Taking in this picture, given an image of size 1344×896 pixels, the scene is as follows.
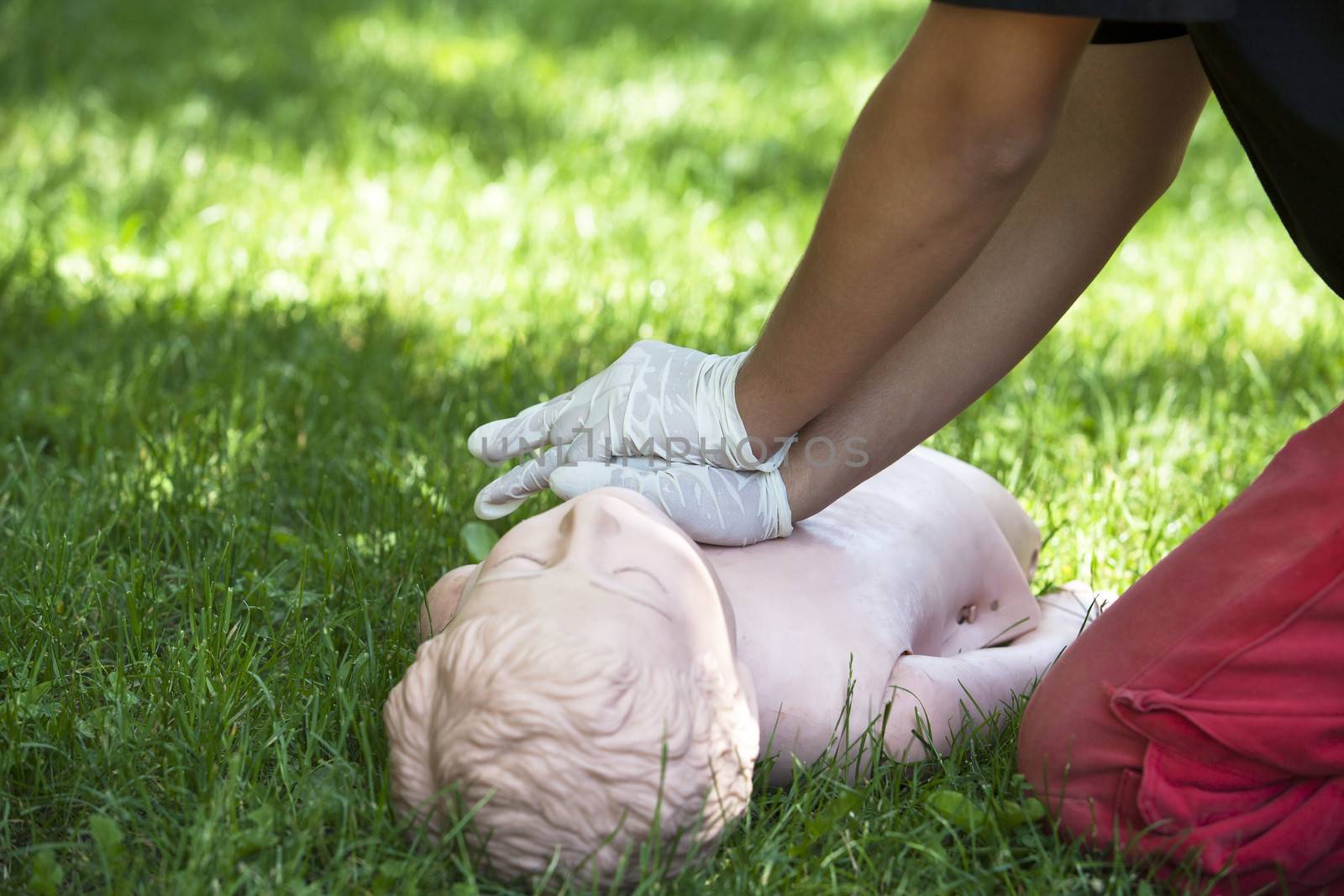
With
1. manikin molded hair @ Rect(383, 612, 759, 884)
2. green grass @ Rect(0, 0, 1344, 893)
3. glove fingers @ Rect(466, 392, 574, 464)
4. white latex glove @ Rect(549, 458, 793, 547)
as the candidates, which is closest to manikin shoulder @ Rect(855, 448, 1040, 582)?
green grass @ Rect(0, 0, 1344, 893)

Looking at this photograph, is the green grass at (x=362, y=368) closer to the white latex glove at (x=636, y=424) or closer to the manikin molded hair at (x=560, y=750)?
the manikin molded hair at (x=560, y=750)

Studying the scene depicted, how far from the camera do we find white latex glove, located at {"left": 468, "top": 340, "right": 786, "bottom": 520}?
1.88 metres

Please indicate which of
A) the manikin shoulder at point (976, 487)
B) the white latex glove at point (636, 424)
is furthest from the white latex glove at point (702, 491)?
the manikin shoulder at point (976, 487)

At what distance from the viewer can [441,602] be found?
193cm

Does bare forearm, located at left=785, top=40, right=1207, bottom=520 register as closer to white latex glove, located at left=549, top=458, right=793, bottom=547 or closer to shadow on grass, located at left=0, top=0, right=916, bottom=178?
white latex glove, located at left=549, top=458, right=793, bottom=547

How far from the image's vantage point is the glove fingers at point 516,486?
1975 millimetres

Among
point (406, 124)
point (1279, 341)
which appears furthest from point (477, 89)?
point (1279, 341)

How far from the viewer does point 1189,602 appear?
1647mm

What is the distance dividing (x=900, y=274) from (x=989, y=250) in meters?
0.48

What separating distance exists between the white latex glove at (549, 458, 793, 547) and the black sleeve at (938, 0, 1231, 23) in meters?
0.73

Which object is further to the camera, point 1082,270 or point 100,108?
point 100,108

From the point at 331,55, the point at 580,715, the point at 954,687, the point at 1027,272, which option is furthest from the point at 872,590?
the point at 331,55

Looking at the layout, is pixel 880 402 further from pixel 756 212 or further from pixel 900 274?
pixel 756 212

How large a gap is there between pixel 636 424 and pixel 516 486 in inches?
8.0
